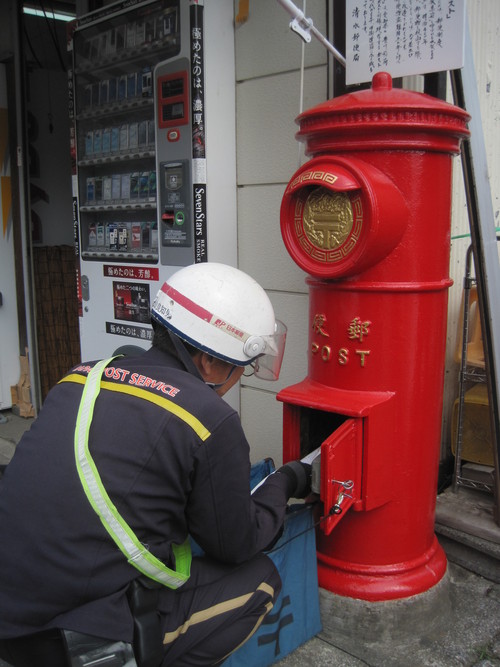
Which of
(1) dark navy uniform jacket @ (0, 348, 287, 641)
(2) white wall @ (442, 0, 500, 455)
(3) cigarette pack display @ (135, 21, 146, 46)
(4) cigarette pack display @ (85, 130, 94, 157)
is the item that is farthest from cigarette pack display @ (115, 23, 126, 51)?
(1) dark navy uniform jacket @ (0, 348, 287, 641)

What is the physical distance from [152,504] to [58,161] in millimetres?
4536

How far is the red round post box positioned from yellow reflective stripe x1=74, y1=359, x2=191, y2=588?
710 mm

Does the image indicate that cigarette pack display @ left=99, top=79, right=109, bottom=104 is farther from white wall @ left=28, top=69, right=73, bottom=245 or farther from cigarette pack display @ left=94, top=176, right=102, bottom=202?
white wall @ left=28, top=69, right=73, bottom=245

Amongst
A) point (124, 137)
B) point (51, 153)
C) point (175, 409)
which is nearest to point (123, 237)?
point (124, 137)

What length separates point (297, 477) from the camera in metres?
2.29

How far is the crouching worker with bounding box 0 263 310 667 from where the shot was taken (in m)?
1.69

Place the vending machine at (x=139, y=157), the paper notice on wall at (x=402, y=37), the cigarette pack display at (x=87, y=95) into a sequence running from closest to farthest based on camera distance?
the paper notice on wall at (x=402, y=37)
the vending machine at (x=139, y=157)
the cigarette pack display at (x=87, y=95)

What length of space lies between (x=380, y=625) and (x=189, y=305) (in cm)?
149

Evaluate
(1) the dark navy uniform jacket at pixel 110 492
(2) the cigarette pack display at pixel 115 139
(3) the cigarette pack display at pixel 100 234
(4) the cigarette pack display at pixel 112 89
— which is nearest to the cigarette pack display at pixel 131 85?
(4) the cigarette pack display at pixel 112 89

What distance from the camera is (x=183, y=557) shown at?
6.47 ft

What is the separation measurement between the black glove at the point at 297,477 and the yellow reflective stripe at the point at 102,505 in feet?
1.90

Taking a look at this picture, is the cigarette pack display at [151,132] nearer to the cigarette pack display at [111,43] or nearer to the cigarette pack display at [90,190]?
the cigarette pack display at [111,43]

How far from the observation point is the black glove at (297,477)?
7.40 ft

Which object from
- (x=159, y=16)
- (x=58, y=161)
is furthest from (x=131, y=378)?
(x=58, y=161)
